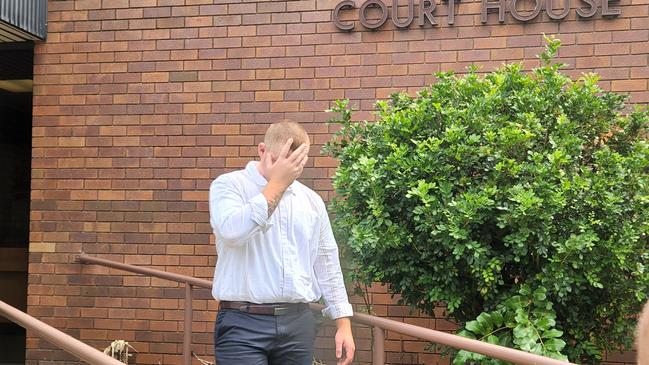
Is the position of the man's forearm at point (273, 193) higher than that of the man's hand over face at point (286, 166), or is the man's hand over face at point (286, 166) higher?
the man's hand over face at point (286, 166)

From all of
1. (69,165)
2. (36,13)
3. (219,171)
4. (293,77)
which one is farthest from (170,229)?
(36,13)

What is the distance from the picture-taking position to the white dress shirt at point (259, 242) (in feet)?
9.84

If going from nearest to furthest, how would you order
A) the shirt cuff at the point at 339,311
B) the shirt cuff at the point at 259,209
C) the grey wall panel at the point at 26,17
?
the shirt cuff at the point at 259,209 → the shirt cuff at the point at 339,311 → the grey wall panel at the point at 26,17

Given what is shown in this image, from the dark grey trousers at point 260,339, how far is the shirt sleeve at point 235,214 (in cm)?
30

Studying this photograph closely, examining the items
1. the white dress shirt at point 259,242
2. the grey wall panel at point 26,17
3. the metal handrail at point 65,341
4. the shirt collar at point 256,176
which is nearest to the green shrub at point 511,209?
the white dress shirt at point 259,242

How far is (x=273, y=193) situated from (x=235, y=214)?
156mm

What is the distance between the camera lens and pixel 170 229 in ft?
20.9

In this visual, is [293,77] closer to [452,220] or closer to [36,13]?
[36,13]

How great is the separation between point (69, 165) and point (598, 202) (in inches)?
165

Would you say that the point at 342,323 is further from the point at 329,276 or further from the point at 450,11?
the point at 450,11

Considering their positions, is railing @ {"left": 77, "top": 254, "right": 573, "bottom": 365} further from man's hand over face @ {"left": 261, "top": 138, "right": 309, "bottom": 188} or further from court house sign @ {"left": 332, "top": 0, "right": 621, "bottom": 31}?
court house sign @ {"left": 332, "top": 0, "right": 621, "bottom": 31}

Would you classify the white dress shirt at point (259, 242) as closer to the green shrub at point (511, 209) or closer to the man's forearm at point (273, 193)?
the man's forearm at point (273, 193)

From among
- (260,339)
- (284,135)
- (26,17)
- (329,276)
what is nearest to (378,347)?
(329,276)

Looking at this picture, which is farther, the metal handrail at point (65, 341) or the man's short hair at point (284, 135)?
the man's short hair at point (284, 135)
